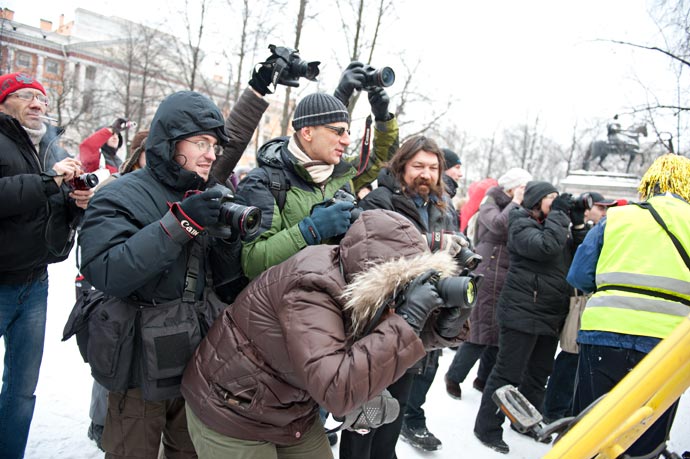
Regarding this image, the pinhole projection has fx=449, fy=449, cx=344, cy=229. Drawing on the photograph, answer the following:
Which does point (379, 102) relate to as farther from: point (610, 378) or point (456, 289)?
point (610, 378)

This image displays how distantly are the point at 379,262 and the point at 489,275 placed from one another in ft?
11.0

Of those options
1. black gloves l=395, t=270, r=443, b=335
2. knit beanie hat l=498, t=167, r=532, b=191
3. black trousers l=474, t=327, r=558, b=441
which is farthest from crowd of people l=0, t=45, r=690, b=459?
knit beanie hat l=498, t=167, r=532, b=191

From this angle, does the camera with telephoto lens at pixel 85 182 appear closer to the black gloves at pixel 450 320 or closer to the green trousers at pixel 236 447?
the green trousers at pixel 236 447

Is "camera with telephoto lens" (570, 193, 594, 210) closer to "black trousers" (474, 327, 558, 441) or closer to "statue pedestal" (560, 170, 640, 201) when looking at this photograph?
"black trousers" (474, 327, 558, 441)

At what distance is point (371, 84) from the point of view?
299 centimetres

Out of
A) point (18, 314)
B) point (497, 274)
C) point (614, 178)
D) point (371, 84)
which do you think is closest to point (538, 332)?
point (497, 274)

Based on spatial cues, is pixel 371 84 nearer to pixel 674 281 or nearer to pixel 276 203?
pixel 276 203

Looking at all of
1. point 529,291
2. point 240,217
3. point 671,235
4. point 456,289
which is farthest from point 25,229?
point 529,291

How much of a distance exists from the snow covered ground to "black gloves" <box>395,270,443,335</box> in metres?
2.53

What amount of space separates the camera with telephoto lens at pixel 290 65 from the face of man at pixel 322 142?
51 centimetres

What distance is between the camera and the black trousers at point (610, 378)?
252cm

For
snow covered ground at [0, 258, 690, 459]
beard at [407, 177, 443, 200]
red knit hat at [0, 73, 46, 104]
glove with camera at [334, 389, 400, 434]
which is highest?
red knit hat at [0, 73, 46, 104]

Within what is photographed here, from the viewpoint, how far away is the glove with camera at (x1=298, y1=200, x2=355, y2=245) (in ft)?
6.98

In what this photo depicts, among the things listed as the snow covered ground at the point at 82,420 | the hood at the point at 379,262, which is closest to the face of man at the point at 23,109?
the snow covered ground at the point at 82,420
